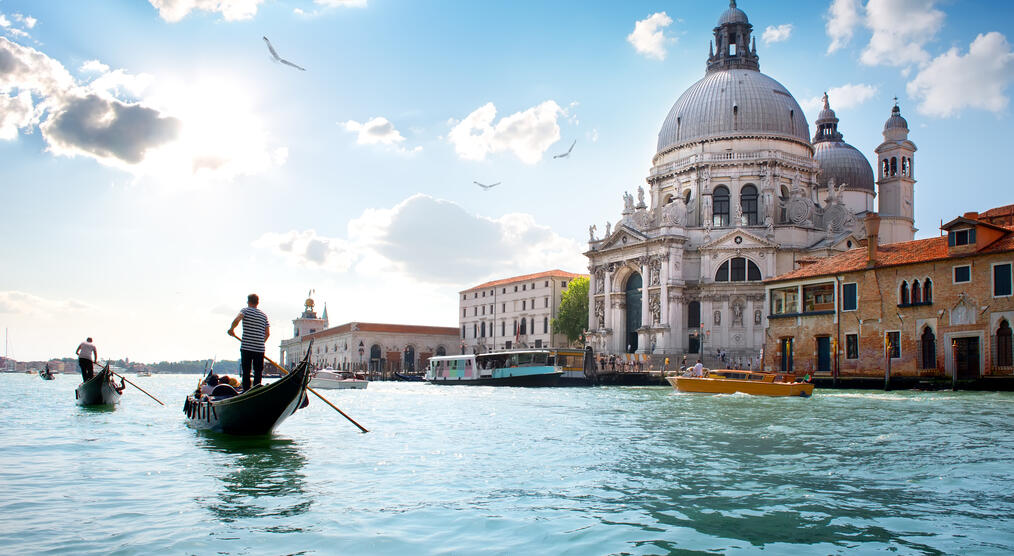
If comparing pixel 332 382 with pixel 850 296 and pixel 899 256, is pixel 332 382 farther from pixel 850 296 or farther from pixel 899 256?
pixel 899 256

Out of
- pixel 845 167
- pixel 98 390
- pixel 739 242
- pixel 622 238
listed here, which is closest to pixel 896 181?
pixel 845 167

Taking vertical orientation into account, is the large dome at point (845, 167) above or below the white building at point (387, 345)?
above

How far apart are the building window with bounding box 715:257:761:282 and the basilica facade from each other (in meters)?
0.05

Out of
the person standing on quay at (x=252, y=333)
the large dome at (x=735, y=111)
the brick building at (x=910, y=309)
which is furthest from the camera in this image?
the large dome at (x=735, y=111)

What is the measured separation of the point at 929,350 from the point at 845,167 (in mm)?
29206

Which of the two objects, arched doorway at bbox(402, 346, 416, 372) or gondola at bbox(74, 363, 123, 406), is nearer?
gondola at bbox(74, 363, 123, 406)

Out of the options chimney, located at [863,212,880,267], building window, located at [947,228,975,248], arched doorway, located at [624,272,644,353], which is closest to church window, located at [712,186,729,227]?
arched doorway, located at [624,272,644,353]

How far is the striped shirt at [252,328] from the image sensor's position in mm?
10273

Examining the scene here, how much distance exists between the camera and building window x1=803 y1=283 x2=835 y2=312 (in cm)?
2961

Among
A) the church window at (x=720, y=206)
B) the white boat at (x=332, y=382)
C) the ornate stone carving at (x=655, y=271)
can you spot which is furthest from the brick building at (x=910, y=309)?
the white boat at (x=332, y=382)

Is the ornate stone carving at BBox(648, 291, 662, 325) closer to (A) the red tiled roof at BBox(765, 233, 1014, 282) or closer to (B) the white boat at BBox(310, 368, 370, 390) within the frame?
(A) the red tiled roof at BBox(765, 233, 1014, 282)

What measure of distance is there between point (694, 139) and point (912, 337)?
23.4m

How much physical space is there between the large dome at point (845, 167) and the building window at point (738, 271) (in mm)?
12313

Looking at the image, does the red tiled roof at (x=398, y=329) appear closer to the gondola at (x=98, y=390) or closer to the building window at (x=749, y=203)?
the building window at (x=749, y=203)
